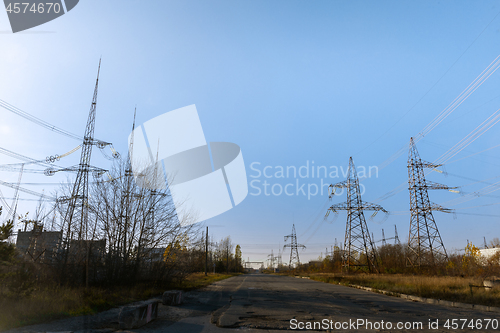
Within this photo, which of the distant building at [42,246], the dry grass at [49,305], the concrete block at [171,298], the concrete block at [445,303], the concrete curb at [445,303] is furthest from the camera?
the distant building at [42,246]

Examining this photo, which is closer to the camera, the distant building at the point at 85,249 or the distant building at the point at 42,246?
the distant building at the point at 42,246

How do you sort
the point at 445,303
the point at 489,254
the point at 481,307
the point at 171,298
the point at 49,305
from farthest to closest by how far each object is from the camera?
1. the point at 489,254
2. the point at 445,303
3. the point at 171,298
4. the point at 481,307
5. the point at 49,305

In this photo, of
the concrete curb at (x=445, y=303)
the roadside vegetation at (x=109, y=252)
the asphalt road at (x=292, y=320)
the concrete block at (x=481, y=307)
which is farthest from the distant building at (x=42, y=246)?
the concrete block at (x=481, y=307)

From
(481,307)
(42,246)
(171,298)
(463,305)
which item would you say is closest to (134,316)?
(171,298)

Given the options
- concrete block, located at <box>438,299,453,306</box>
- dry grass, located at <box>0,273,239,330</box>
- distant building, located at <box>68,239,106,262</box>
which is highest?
distant building, located at <box>68,239,106,262</box>

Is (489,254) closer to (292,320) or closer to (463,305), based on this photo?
(463,305)

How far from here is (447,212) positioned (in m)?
31.0

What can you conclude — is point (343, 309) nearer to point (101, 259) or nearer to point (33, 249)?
point (101, 259)

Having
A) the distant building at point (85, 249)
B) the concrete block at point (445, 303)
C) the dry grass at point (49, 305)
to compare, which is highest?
the distant building at point (85, 249)

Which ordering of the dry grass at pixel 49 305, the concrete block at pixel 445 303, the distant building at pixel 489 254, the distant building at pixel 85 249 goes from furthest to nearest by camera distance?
the distant building at pixel 489 254 → the distant building at pixel 85 249 → the concrete block at pixel 445 303 → the dry grass at pixel 49 305

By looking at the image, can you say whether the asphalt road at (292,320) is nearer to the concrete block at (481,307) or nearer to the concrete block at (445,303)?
the concrete block at (481,307)

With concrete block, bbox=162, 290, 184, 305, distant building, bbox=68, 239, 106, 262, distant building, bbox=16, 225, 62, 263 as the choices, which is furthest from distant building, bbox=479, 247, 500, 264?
distant building, bbox=16, 225, 62, 263

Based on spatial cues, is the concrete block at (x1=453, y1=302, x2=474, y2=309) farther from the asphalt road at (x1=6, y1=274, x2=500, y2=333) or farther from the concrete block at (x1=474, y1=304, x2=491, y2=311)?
the asphalt road at (x1=6, y1=274, x2=500, y2=333)

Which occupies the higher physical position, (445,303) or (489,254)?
(489,254)
